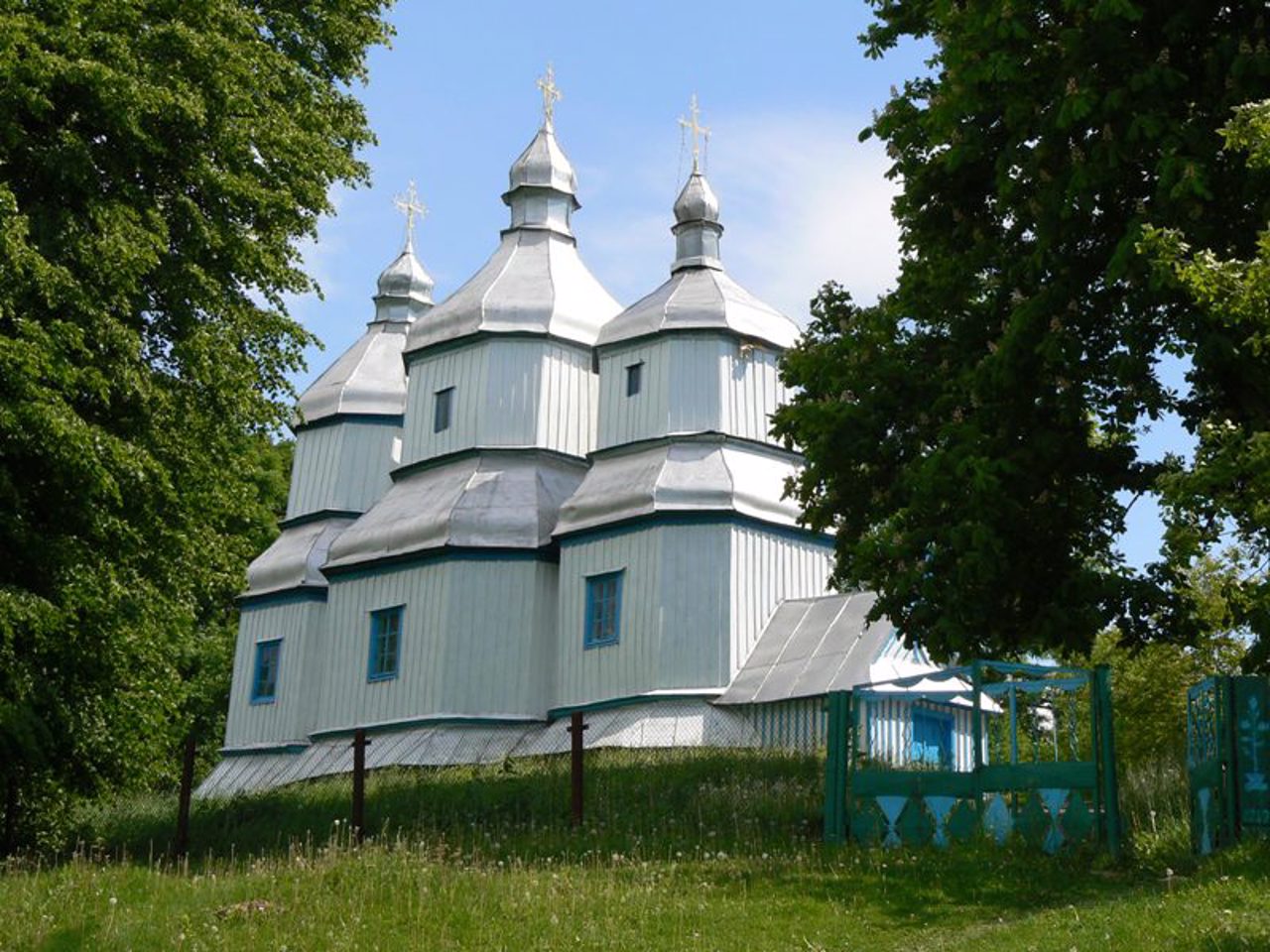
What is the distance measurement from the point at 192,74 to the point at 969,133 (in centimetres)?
827

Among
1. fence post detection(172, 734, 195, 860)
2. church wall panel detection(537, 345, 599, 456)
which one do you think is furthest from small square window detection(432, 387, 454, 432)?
fence post detection(172, 734, 195, 860)

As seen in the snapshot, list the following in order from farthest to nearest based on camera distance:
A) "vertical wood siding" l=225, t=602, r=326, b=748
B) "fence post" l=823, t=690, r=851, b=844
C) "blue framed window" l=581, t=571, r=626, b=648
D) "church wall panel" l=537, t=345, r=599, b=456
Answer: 1. "vertical wood siding" l=225, t=602, r=326, b=748
2. "church wall panel" l=537, t=345, r=599, b=456
3. "blue framed window" l=581, t=571, r=626, b=648
4. "fence post" l=823, t=690, r=851, b=844

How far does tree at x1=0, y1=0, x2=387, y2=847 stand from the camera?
16.5m

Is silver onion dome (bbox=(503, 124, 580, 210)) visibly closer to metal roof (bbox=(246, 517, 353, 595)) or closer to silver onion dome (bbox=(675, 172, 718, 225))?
silver onion dome (bbox=(675, 172, 718, 225))

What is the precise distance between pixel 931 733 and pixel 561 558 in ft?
22.4

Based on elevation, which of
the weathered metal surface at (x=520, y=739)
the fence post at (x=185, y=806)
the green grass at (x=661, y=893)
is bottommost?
the green grass at (x=661, y=893)

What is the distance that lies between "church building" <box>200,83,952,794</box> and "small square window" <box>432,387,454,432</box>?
0.18ft

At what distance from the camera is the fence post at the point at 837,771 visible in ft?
51.6

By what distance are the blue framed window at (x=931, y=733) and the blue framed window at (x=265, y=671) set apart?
12741 millimetres

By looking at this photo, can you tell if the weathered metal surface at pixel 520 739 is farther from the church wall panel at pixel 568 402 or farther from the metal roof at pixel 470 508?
the church wall panel at pixel 568 402

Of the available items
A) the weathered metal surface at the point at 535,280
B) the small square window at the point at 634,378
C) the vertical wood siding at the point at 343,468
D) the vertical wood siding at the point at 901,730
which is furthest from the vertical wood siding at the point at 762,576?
the vertical wood siding at the point at 343,468

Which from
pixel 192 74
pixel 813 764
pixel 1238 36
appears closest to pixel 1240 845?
pixel 1238 36

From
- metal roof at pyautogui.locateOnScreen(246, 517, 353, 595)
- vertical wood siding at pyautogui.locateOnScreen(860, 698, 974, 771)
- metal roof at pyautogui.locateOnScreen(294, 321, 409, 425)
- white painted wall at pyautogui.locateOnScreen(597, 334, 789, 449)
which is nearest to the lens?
vertical wood siding at pyautogui.locateOnScreen(860, 698, 974, 771)

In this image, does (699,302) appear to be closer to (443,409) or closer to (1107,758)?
(443,409)
